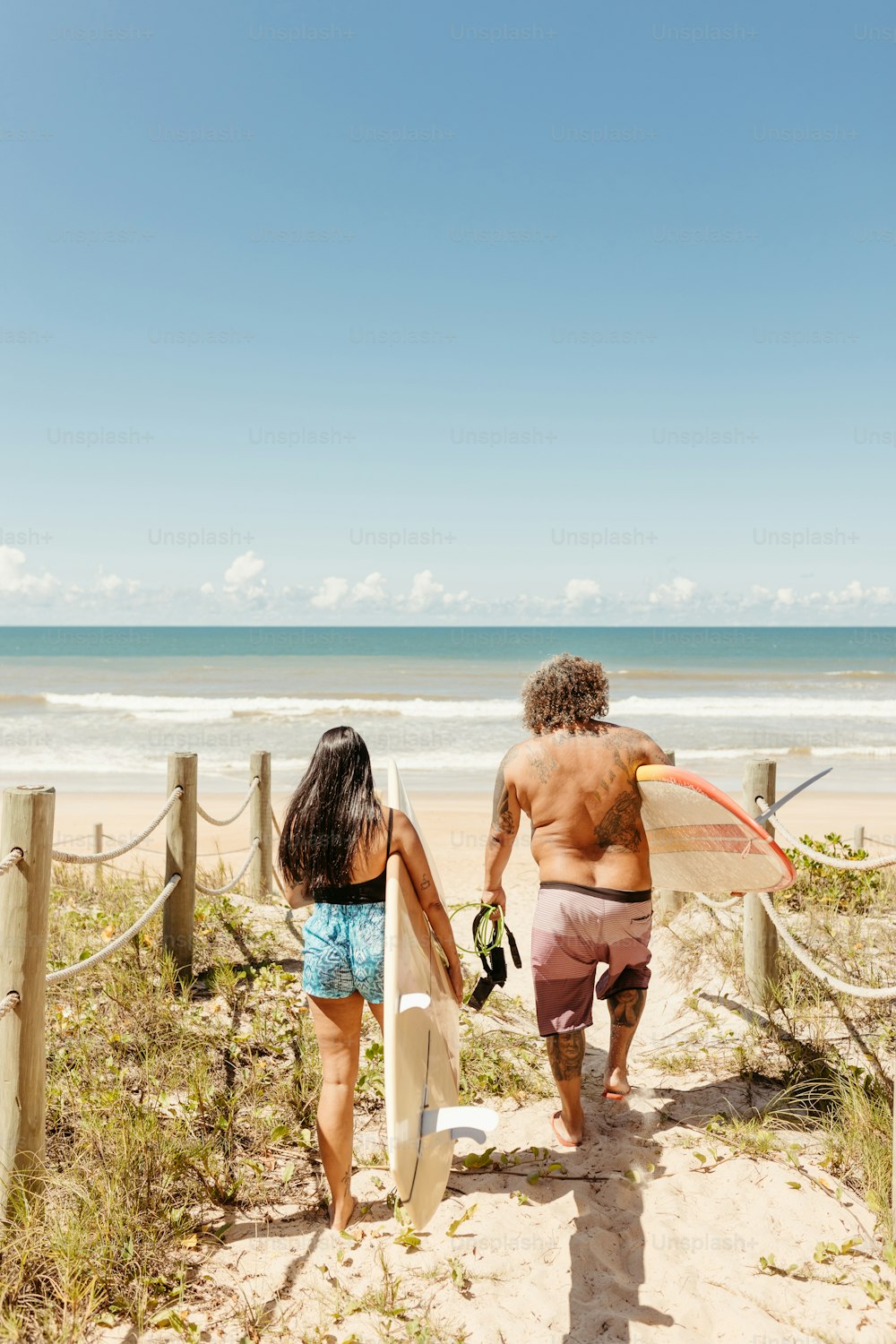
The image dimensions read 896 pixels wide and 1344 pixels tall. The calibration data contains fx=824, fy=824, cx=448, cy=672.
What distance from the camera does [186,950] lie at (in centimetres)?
434

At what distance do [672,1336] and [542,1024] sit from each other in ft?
3.48

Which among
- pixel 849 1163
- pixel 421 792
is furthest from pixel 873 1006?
pixel 421 792

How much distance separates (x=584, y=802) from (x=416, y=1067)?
1.19m

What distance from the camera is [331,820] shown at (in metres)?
2.71

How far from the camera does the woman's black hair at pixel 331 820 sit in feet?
8.85

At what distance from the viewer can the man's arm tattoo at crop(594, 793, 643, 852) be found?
126 inches

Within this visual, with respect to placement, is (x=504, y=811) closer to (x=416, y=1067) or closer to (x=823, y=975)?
(x=416, y=1067)

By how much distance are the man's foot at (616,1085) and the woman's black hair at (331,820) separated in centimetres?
159

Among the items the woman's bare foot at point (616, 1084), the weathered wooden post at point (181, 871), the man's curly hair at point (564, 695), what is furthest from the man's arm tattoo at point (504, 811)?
the weathered wooden post at point (181, 871)

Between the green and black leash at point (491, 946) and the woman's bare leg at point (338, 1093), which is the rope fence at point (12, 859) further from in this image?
the green and black leash at point (491, 946)

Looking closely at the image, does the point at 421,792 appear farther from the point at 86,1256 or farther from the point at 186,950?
the point at 86,1256

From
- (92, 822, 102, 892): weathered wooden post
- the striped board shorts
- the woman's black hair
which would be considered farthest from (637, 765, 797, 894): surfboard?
(92, 822, 102, 892): weathered wooden post

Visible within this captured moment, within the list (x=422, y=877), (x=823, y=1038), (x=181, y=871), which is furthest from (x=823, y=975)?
(x=181, y=871)

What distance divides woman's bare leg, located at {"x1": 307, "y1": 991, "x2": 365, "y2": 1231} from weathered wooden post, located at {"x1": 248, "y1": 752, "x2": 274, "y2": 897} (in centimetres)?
330
